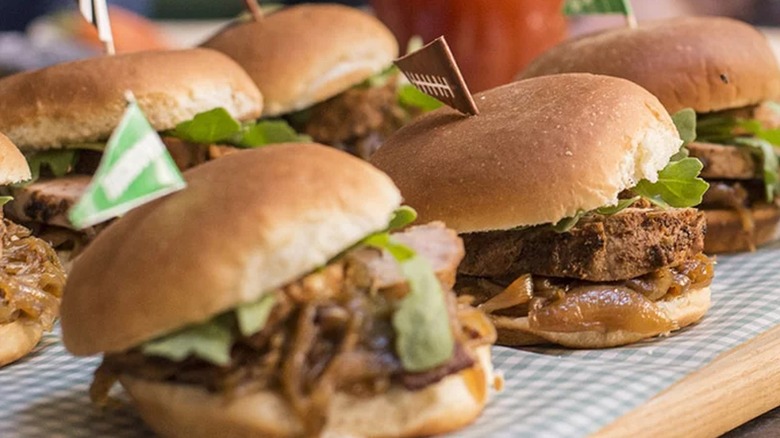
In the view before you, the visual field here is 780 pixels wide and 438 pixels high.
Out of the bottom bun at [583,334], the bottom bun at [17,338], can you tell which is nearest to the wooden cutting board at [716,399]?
the bottom bun at [583,334]

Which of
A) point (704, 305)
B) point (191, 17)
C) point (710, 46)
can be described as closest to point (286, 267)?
point (704, 305)

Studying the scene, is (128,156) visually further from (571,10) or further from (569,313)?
(571,10)

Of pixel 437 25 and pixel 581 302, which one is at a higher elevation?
pixel 581 302

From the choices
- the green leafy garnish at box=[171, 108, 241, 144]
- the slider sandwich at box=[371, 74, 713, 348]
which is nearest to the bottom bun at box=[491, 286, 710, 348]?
the slider sandwich at box=[371, 74, 713, 348]

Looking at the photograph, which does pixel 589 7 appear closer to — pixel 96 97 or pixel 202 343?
pixel 96 97

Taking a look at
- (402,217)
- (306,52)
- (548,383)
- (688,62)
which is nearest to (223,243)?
(402,217)

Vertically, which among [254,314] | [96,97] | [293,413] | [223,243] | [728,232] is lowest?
[728,232]

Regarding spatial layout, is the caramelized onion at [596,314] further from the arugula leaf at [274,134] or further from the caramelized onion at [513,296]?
the arugula leaf at [274,134]
